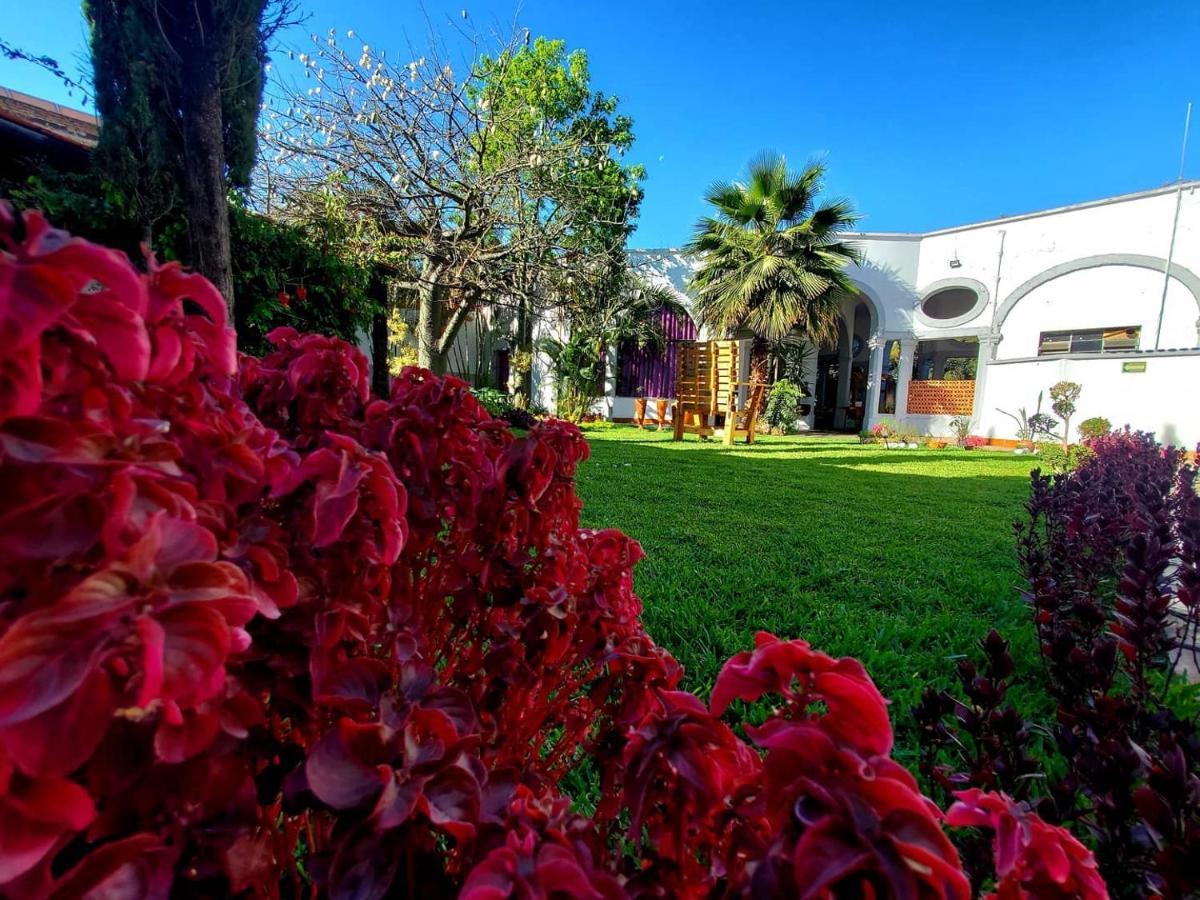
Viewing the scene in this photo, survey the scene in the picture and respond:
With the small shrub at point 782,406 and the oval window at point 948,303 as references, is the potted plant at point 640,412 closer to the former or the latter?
the small shrub at point 782,406

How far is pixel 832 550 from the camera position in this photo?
3.57m

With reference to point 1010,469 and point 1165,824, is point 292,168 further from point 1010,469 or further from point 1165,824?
point 1010,469

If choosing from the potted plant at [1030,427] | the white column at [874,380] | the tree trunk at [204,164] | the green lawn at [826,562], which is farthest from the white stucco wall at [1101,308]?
the tree trunk at [204,164]

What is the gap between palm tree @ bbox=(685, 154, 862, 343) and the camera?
1370cm

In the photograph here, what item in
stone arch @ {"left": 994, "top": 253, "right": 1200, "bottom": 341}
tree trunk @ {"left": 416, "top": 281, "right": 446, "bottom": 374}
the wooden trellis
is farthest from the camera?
stone arch @ {"left": 994, "top": 253, "right": 1200, "bottom": 341}

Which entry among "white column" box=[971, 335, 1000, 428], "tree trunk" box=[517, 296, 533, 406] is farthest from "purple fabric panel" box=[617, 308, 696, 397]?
"white column" box=[971, 335, 1000, 428]

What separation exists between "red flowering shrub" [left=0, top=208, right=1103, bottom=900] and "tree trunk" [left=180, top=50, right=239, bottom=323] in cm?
363

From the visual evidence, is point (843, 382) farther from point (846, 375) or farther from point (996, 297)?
point (996, 297)

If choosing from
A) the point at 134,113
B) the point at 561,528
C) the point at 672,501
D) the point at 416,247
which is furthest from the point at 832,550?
the point at 416,247

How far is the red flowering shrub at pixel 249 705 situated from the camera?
0.97 feet

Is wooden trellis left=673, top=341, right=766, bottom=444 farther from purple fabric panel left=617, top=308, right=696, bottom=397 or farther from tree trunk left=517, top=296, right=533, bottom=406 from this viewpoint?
purple fabric panel left=617, top=308, right=696, bottom=397

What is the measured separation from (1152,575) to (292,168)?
359 inches

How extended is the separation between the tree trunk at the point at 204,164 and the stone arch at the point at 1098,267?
15.7 m

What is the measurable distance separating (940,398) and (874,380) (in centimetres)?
167
